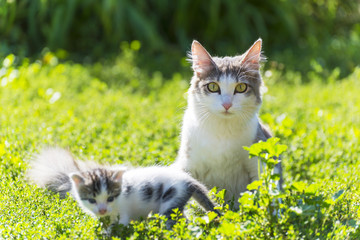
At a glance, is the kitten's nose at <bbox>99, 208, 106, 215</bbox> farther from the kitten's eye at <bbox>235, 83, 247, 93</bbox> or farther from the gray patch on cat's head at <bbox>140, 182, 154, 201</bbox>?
the kitten's eye at <bbox>235, 83, 247, 93</bbox>

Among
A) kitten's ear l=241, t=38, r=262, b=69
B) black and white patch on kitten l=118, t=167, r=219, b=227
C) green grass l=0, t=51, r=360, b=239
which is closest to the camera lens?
green grass l=0, t=51, r=360, b=239

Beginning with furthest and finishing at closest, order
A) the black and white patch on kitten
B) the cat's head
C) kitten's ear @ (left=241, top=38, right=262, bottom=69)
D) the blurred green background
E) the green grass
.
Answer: the blurred green background → kitten's ear @ (left=241, top=38, right=262, bottom=69) → the cat's head → the black and white patch on kitten → the green grass

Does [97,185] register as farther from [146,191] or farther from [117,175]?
[146,191]

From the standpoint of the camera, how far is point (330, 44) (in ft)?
33.6

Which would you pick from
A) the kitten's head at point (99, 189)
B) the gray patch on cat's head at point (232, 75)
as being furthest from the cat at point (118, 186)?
the gray patch on cat's head at point (232, 75)

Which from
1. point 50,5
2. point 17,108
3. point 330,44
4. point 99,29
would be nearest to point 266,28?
point 330,44

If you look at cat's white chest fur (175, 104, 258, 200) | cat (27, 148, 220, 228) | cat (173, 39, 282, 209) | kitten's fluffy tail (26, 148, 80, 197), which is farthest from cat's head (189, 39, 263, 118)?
kitten's fluffy tail (26, 148, 80, 197)

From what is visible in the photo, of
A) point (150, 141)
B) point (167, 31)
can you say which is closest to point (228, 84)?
point (150, 141)

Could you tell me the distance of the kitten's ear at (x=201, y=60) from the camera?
405cm

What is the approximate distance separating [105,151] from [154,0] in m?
5.40

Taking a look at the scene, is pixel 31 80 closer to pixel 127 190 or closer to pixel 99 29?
pixel 99 29

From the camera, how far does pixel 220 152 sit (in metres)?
3.96

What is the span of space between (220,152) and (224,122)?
0.23 metres

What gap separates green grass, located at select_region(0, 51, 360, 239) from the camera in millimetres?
3201
